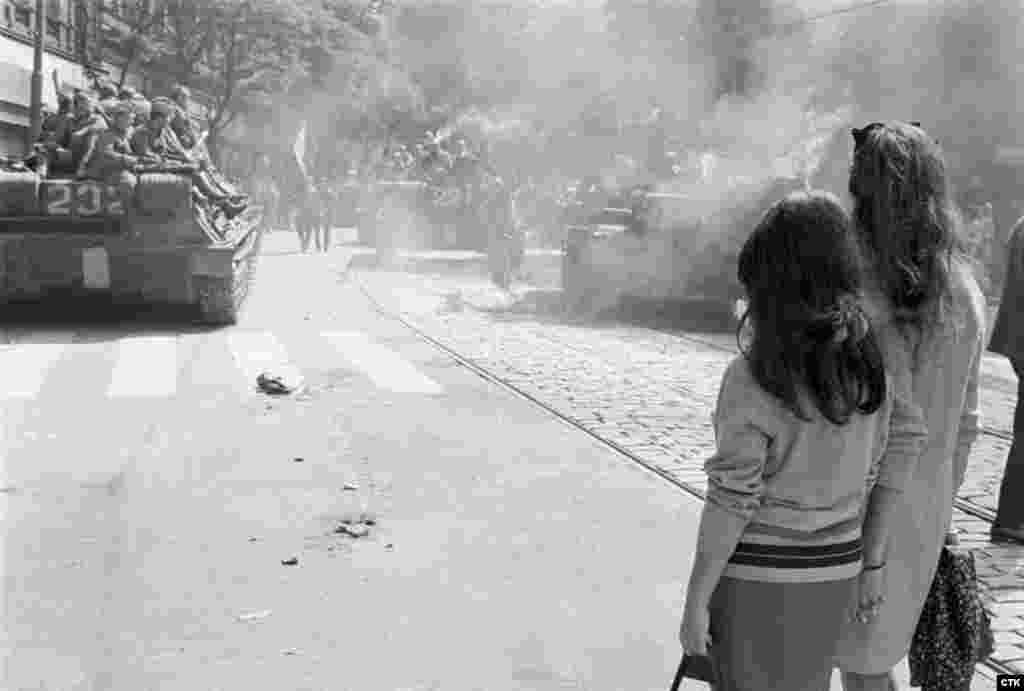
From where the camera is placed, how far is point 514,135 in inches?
859

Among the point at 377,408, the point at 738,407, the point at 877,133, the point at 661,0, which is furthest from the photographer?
the point at 661,0

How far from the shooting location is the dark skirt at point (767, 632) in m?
2.46

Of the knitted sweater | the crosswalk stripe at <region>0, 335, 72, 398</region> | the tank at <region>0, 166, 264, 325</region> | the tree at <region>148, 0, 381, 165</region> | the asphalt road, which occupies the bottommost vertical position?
the crosswalk stripe at <region>0, 335, 72, 398</region>

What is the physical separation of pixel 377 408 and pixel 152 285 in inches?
190

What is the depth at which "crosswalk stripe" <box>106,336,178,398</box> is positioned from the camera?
8633 millimetres

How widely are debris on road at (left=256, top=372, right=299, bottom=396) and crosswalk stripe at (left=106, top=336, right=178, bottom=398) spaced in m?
0.59

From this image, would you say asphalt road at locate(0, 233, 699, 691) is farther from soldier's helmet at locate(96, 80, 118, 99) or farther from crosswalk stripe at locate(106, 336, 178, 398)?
soldier's helmet at locate(96, 80, 118, 99)

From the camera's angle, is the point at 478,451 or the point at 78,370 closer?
the point at 478,451

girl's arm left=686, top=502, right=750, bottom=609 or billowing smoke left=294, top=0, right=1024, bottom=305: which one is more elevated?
billowing smoke left=294, top=0, right=1024, bottom=305

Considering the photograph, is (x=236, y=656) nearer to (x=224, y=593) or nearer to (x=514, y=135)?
(x=224, y=593)

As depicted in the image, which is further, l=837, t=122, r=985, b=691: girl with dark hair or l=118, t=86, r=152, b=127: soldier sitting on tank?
l=118, t=86, r=152, b=127: soldier sitting on tank

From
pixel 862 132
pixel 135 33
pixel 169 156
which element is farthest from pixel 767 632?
pixel 135 33

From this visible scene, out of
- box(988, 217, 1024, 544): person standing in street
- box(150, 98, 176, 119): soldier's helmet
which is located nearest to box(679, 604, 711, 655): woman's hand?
box(988, 217, 1024, 544): person standing in street

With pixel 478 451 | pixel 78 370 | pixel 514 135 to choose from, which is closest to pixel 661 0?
pixel 514 135
